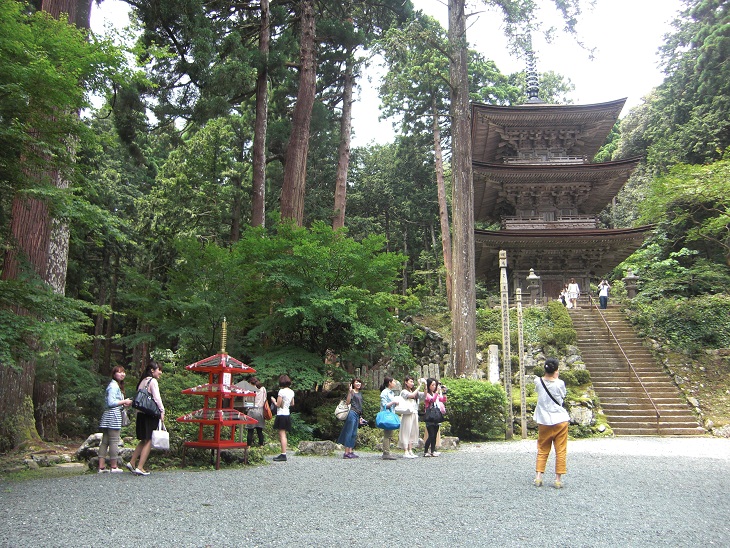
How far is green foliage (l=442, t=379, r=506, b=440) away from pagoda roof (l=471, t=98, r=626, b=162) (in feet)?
48.1

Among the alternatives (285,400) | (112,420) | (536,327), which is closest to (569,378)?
(536,327)

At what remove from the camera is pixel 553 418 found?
582 cm

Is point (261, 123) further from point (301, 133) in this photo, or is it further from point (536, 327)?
point (536, 327)

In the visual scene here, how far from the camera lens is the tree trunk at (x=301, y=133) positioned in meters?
14.8

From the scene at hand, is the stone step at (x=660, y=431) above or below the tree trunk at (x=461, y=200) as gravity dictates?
below

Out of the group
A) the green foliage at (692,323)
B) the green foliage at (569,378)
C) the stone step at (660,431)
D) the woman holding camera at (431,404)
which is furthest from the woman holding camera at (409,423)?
the green foliage at (692,323)

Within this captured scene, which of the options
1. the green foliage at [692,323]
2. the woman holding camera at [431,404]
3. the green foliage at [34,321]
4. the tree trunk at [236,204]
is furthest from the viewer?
the tree trunk at [236,204]

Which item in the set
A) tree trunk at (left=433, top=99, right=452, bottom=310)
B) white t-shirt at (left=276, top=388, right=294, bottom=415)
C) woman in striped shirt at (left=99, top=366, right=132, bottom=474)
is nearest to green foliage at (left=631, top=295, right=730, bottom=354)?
tree trunk at (left=433, top=99, right=452, bottom=310)

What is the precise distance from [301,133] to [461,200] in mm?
4696

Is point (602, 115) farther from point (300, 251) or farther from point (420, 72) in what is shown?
point (300, 251)

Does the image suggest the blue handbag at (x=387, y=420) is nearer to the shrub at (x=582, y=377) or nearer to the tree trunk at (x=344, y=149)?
the shrub at (x=582, y=377)

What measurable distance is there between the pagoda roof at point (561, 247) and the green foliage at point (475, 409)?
36.3 ft

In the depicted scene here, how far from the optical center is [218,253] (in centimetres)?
1209

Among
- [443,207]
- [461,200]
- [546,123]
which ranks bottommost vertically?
[461,200]
